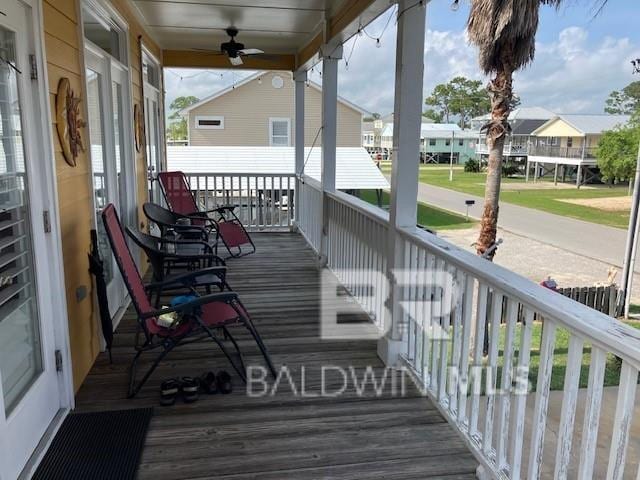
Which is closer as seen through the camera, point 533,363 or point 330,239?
point 330,239

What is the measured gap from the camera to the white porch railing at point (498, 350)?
1365 mm

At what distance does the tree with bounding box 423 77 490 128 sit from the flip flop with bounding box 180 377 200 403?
7.89 m

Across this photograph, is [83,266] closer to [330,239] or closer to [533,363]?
[330,239]

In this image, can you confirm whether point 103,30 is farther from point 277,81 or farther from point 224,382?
point 277,81


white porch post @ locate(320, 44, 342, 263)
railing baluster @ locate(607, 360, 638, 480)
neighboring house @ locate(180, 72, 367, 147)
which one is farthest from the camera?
neighboring house @ locate(180, 72, 367, 147)

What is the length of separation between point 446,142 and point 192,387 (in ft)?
47.3

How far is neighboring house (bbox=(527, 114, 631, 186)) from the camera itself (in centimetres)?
695

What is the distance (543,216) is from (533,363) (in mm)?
10340

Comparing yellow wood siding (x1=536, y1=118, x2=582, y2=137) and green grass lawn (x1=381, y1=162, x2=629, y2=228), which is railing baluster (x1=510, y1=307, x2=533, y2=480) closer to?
green grass lawn (x1=381, y1=162, x2=629, y2=228)

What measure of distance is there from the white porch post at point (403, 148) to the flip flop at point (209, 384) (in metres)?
1.03

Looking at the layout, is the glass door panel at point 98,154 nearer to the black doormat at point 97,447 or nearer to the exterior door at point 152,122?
the black doormat at point 97,447

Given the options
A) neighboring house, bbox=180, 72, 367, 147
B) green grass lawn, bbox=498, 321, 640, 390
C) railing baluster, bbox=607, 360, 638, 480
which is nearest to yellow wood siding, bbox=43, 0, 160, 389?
railing baluster, bbox=607, 360, 638, 480

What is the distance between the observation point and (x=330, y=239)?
5.21 metres

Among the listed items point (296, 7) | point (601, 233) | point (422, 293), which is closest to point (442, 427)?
point (422, 293)
